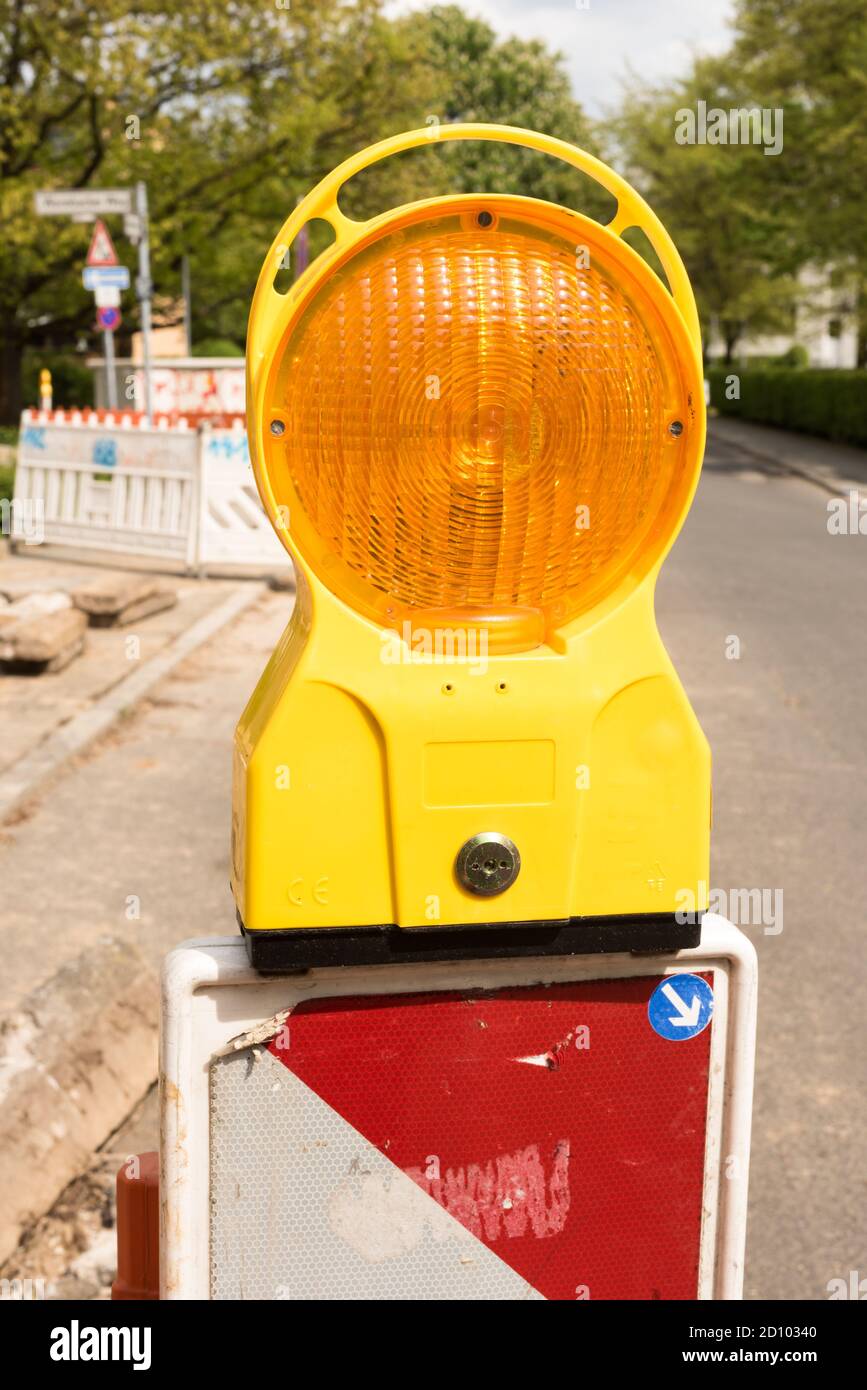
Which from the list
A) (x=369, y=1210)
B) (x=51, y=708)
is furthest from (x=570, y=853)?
(x=51, y=708)

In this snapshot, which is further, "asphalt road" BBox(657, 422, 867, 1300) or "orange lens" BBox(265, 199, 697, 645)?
"asphalt road" BBox(657, 422, 867, 1300)

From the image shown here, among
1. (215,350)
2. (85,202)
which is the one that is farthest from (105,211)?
(215,350)

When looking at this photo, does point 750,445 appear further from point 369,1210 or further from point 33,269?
point 369,1210

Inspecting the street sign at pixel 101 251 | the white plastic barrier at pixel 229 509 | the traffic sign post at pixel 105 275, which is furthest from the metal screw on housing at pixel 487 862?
the street sign at pixel 101 251

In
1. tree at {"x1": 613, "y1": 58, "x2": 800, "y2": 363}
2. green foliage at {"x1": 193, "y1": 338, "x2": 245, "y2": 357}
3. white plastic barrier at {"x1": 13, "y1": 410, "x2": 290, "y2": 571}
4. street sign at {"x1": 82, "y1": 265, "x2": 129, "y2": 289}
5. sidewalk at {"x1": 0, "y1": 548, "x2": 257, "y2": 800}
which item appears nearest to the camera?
sidewalk at {"x1": 0, "y1": 548, "x2": 257, "y2": 800}

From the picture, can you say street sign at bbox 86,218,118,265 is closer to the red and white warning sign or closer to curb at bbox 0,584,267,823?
curb at bbox 0,584,267,823

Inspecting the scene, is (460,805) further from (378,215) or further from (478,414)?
(378,215)

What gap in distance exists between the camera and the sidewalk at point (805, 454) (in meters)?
21.7

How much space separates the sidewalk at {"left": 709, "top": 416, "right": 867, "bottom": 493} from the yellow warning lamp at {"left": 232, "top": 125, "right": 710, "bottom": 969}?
64.3 feet

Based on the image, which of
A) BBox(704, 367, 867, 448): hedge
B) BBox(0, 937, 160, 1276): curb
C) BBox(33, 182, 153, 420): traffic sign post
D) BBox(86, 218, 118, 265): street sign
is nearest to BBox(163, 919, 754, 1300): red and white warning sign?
BBox(0, 937, 160, 1276): curb

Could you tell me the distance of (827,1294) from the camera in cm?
288

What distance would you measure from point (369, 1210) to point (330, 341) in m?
0.84

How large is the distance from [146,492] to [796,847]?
345 inches

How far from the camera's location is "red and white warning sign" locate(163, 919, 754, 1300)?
1.43 m
